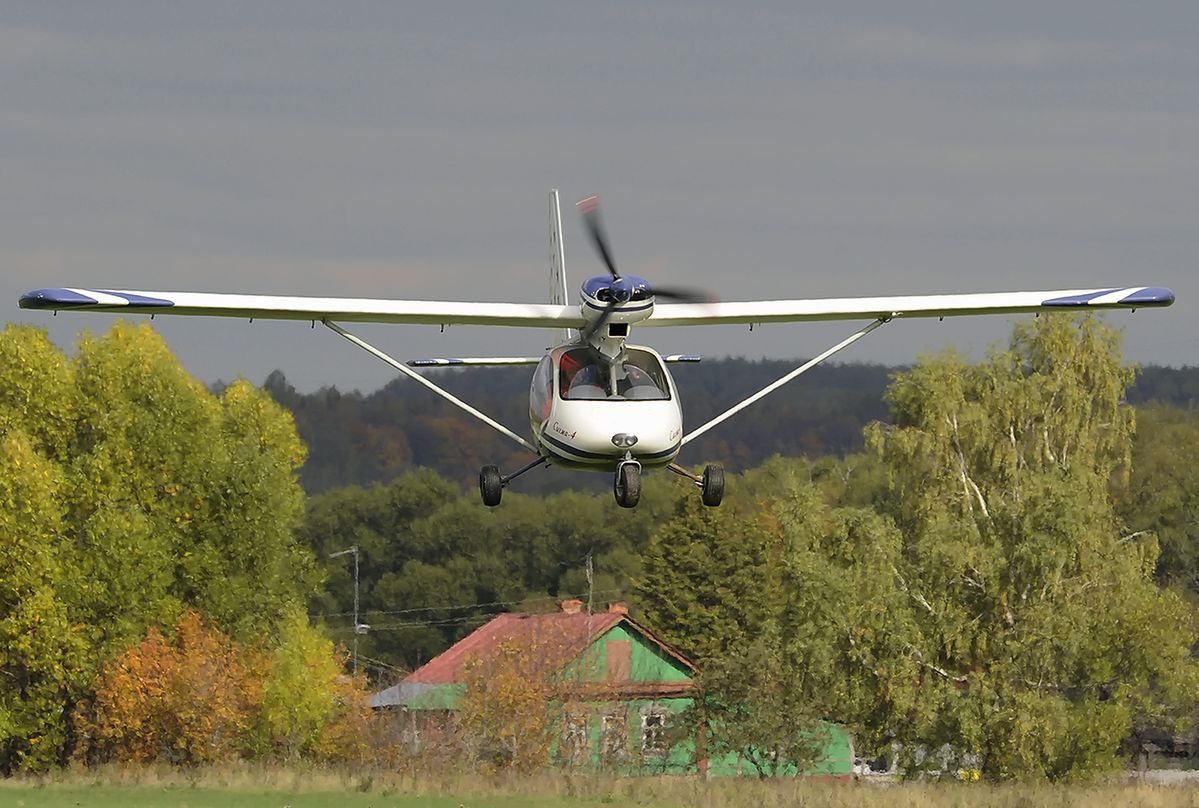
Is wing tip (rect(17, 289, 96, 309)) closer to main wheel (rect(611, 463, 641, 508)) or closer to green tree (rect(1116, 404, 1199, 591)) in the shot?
main wheel (rect(611, 463, 641, 508))

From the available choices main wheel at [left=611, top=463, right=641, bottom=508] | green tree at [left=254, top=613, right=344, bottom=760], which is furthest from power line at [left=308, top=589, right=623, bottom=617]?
main wheel at [left=611, top=463, right=641, bottom=508]

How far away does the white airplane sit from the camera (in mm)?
22625

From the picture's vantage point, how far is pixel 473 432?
6097 inches

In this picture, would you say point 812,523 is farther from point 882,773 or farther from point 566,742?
point 882,773

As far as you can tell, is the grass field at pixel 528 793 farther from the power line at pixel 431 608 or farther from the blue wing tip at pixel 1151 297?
the power line at pixel 431 608

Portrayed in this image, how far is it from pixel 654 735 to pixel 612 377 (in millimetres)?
33537

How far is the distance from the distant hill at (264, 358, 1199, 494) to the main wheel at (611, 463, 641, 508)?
9541cm

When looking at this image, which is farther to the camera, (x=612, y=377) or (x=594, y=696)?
(x=594, y=696)

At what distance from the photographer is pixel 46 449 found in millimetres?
56750

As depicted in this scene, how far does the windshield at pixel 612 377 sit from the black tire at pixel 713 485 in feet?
6.60

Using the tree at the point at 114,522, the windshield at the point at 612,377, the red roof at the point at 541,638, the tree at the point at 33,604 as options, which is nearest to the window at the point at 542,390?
the windshield at the point at 612,377

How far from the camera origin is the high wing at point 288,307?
25.8 meters

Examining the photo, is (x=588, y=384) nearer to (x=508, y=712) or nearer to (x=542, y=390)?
(x=542, y=390)

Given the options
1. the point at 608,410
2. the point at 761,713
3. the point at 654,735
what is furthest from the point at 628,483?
the point at 654,735
